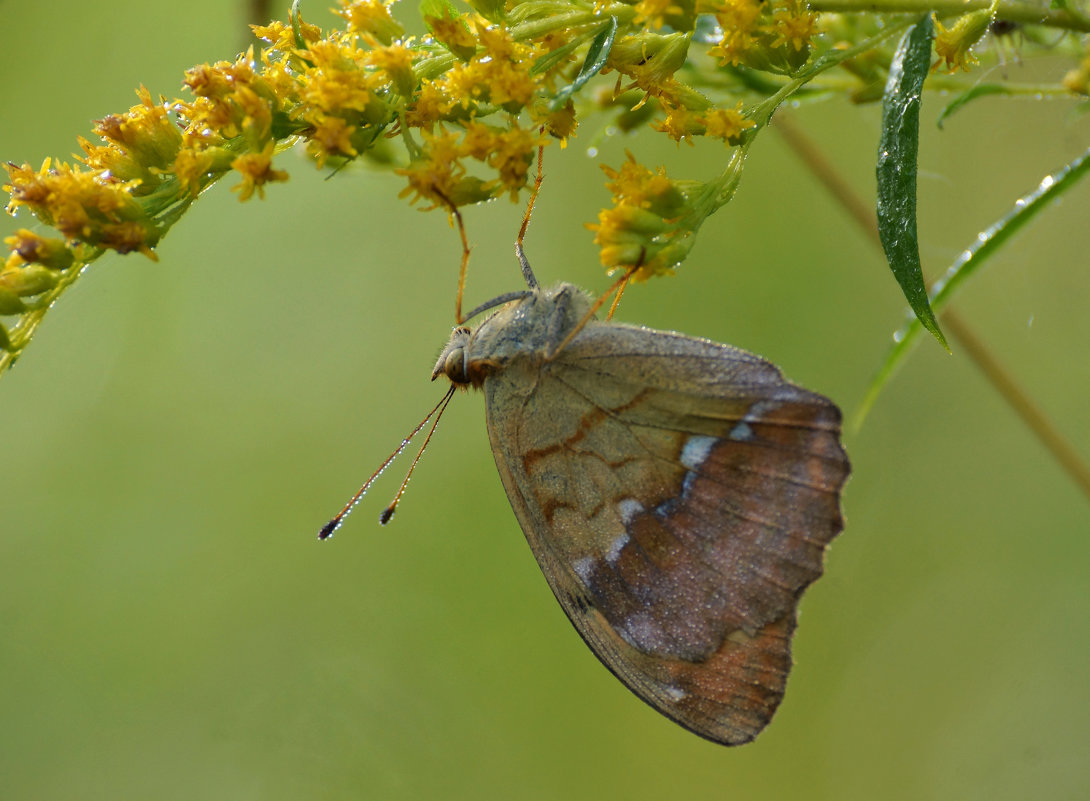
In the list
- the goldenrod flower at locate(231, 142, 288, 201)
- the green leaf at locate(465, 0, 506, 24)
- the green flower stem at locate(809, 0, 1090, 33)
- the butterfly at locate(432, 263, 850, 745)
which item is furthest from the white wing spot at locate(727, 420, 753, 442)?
the goldenrod flower at locate(231, 142, 288, 201)

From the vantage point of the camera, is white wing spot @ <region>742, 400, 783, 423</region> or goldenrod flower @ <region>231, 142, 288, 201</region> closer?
goldenrod flower @ <region>231, 142, 288, 201</region>

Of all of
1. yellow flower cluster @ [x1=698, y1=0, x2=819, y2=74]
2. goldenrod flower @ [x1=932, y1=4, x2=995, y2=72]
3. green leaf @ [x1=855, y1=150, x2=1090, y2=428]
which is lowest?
green leaf @ [x1=855, y1=150, x2=1090, y2=428]

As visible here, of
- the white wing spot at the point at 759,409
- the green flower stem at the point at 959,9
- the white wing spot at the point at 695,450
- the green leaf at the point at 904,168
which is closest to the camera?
the green leaf at the point at 904,168

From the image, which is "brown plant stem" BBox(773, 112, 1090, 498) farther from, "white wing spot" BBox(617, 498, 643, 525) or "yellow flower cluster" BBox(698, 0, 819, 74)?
"white wing spot" BBox(617, 498, 643, 525)

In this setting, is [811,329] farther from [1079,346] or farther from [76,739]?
[76,739]

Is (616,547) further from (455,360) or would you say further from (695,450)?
(455,360)

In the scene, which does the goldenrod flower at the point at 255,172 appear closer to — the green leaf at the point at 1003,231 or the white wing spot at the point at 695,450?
the white wing spot at the point at 695,450

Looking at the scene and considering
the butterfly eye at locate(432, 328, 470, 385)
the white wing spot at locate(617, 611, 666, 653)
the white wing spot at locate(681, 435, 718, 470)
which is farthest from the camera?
the butterfly eye at locate(432, 328, 470, 385)

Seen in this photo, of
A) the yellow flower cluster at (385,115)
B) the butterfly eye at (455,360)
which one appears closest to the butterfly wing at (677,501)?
the butterfly eye at (455,360)

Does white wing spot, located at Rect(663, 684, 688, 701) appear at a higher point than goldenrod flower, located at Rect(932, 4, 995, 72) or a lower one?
lower
